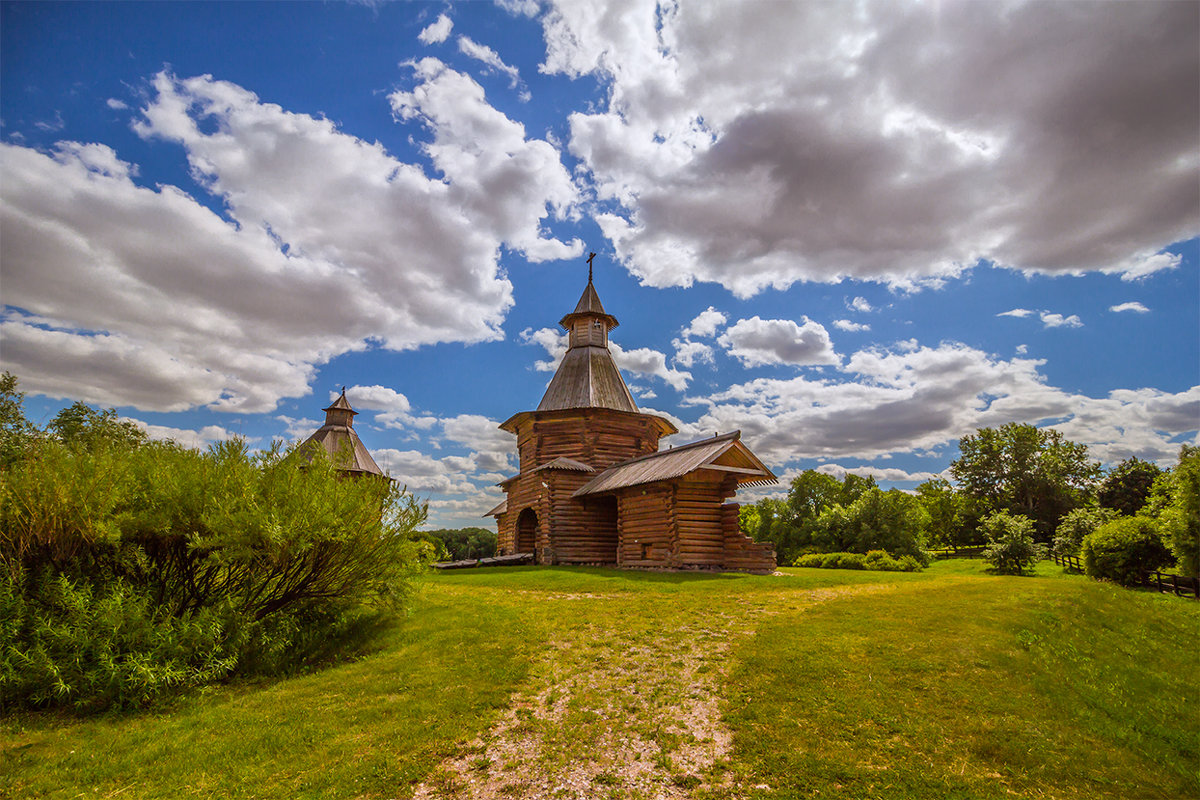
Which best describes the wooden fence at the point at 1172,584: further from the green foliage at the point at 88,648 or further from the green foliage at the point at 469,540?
the green foliage at the point at 469,540

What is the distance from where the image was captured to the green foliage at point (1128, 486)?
45.7 meters

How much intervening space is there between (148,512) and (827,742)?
34.9 feet

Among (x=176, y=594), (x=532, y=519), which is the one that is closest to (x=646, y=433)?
(x=532, y=519)

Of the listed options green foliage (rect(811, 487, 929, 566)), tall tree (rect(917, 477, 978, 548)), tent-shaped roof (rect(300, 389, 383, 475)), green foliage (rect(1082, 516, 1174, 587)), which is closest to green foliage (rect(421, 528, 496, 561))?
tent-shaped roof (rect(300, 389, 383, 475))

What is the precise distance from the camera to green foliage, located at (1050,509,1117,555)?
36875 millimetres

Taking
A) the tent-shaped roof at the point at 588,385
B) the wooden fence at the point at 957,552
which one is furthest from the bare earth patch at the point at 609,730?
the wooden fence at the point at 957,552

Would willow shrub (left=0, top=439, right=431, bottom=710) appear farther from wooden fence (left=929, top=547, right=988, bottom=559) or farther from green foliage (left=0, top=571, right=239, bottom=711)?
wooden fence (left=929, top=547, right=988, bottom=559)

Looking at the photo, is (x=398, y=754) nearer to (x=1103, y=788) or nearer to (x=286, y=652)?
(x=286, y=652)

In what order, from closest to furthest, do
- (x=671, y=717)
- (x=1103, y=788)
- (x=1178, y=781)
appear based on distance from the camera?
(x=1103, y=788) < (x=1178, y=781) < (x=671, y=717)

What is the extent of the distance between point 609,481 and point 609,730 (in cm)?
1999

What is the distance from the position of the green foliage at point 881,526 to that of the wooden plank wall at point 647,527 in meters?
19.2

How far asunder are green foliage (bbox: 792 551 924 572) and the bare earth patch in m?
21.4

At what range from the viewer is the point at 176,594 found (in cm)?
985

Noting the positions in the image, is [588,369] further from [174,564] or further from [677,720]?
[677,720]
